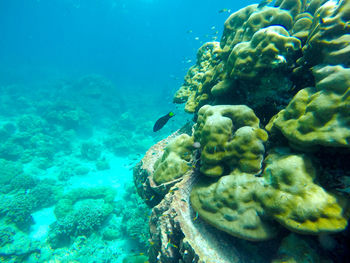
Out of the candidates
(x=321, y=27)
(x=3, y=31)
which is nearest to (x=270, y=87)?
(x=321, y=27)

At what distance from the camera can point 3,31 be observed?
350 ft

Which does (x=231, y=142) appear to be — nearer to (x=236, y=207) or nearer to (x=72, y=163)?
(x=236, y=207)

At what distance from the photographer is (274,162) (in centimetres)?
271

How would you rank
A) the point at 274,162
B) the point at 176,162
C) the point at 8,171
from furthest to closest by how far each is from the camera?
the point at 8,171, the point at 176,162, the point at 274,162

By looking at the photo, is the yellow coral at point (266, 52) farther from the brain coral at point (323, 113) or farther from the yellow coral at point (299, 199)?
the yellow coral at point (299, 199)

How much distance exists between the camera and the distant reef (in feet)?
7.23

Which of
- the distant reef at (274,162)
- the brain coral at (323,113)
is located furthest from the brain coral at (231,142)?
the brain coral at (323,113)

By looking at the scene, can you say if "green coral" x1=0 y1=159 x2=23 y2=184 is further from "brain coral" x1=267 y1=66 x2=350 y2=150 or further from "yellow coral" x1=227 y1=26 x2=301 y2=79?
"brain coral" x1=267 y1=66 x2=350 y2=150

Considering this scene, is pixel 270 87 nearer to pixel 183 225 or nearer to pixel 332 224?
pixel 332 224

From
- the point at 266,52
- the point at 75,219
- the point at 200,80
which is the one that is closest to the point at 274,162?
the point at 266,52

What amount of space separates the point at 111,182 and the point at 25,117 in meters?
13.5

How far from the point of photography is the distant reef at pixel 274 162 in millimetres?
2205

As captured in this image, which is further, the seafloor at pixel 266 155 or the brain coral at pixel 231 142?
the brain coral at pixel 231 142

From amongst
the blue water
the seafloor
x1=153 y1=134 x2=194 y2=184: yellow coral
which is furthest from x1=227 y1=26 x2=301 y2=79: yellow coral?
the blue water
